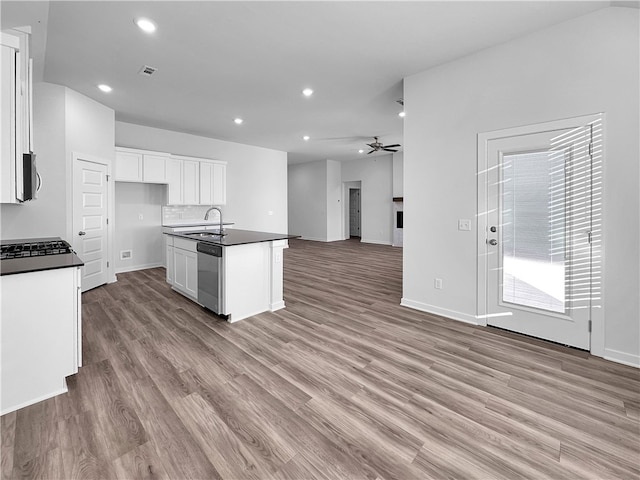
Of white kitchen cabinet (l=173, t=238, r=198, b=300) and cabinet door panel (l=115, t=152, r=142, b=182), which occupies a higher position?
cabinet door panel (l=115, t=152, r=142, b=182)

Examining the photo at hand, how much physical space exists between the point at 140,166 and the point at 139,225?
128 cm

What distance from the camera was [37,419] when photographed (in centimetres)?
184

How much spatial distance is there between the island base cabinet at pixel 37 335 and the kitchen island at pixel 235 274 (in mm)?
1402

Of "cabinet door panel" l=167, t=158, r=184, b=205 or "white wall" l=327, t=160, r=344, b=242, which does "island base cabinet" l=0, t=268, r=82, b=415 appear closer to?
"cabinet door panel" l=167, t=158, r=184, b=205

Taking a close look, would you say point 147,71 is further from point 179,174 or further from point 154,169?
point 179,174

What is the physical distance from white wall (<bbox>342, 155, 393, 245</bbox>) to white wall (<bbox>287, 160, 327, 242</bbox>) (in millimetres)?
1142

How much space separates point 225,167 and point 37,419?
633cm

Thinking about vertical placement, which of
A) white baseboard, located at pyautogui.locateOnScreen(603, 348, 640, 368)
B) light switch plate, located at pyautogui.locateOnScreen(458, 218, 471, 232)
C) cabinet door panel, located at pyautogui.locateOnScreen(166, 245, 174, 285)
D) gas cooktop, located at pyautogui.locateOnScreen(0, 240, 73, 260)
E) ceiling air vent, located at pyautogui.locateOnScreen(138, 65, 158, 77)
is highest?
ceiling air vent, located at pyautogui.locateOnScreen(138, 65, 158, 77)

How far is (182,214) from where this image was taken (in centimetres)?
690

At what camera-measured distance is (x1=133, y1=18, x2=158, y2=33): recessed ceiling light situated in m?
2.79

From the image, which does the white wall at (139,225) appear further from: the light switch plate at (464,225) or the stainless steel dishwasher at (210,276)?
the light switch plate at (464,225)

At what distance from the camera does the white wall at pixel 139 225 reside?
6020 millimetres

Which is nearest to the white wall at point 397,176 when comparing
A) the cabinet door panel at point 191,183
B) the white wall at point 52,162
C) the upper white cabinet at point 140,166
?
the cabinet door panel at point 191,183

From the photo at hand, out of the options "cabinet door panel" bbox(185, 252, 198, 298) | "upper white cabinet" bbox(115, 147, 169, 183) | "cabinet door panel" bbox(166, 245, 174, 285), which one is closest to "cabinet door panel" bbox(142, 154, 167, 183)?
"upper white cabinet" bbox(115, 147, 169, 183)
